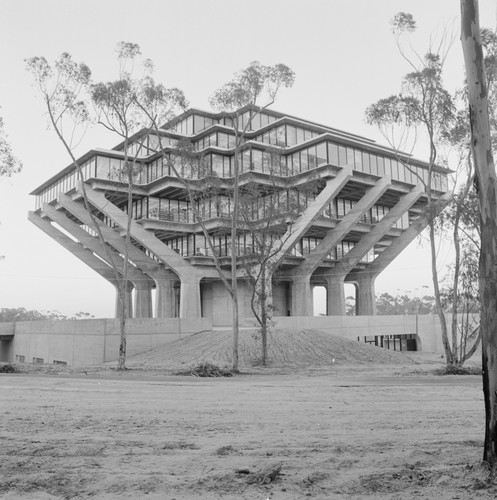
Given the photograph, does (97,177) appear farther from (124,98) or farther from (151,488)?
(151,488)

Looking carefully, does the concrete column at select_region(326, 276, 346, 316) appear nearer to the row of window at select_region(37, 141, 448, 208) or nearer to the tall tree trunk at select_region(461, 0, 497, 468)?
the row of window at select_region(37, 141, 448, 208)

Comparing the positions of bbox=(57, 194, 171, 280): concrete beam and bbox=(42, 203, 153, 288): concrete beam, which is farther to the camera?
bbox=(42, 203, 153, 288): concrete beam

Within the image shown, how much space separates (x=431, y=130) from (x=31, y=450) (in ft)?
70.4

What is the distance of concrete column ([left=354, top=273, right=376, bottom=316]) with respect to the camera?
192 feet

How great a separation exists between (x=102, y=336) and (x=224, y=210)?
14730mm

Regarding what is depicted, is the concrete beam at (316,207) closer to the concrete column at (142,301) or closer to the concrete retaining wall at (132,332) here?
the concrete retaining wall at (132,332)

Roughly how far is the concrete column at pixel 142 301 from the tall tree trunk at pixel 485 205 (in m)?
51.9

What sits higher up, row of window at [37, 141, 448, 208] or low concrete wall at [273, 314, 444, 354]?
row of window at [37, 141, 448, 208]

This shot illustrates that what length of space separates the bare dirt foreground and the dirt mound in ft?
55.5

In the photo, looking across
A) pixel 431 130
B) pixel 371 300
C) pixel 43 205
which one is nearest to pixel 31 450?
pixel 431 130

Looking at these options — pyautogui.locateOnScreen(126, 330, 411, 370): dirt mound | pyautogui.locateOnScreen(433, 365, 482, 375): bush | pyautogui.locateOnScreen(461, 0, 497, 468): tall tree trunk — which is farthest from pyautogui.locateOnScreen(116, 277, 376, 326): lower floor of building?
pyautogui.locateOnScreen(461, 0, 497, 468): tall tree trunk

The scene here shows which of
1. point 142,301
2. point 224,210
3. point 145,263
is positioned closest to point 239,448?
point 224,210

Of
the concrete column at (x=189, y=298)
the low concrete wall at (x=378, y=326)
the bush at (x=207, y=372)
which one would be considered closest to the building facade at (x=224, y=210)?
the concrete column at (x=189, y=298)

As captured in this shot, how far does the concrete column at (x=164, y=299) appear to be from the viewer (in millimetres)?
50500
